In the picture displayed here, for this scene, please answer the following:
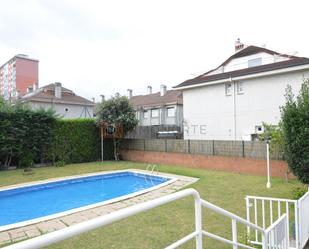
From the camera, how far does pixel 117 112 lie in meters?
19.6

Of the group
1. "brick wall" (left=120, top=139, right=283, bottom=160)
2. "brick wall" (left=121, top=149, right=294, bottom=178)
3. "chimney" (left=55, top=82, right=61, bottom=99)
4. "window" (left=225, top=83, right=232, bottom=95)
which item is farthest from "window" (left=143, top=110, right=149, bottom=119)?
"window" (left=225, top=83, right=232, bottom=95)

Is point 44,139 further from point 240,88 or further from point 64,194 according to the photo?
point 240,88

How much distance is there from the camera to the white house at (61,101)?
98.0ft

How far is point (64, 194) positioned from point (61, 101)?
21104 millimetres

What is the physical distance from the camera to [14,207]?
10.2 meters

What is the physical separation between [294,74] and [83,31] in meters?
13.6

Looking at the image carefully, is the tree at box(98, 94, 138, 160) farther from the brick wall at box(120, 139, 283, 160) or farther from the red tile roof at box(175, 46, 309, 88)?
the red tile roof at box(175, 46, 309, 88)

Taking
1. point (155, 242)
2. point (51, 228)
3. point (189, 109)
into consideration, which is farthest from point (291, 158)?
point (189, 109)

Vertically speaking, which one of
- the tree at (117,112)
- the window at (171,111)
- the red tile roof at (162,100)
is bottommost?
the tree at (117,112)

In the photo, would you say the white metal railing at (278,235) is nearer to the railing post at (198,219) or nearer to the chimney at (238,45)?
the railing post at (198,219)

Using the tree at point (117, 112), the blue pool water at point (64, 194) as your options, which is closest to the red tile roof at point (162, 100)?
the tree at point (117, 112)

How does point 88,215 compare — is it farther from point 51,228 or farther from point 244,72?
point 244,72

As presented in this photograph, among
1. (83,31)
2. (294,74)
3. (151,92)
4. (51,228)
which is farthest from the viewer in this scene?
(151,92)

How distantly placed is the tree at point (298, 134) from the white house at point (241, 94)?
9.77 metres
